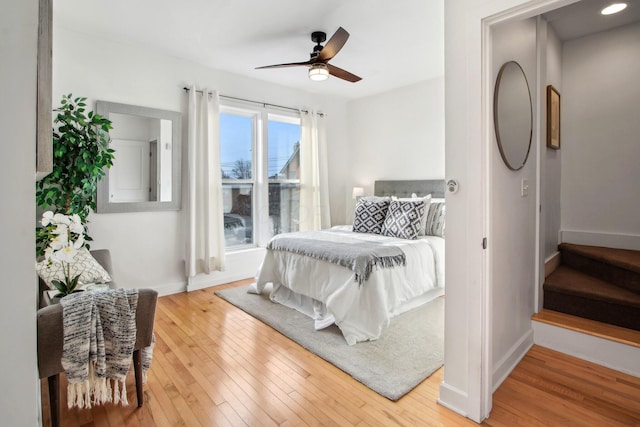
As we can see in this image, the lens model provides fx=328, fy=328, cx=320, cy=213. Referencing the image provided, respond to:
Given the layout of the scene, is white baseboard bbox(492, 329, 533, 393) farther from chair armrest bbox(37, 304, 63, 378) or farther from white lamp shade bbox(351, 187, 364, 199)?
white lamp shade bbox(351, 187, 364, 199)

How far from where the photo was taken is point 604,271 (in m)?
2.64

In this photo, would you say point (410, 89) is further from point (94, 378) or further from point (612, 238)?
point (94, 378)

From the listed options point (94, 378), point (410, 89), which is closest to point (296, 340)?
point (94, 378)

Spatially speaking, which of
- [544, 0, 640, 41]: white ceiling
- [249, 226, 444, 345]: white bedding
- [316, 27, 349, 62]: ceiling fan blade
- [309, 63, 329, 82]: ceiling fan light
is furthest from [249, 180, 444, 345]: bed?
[544, 0, 640, 41]: white ceiling

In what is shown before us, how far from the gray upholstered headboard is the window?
50.6 inches

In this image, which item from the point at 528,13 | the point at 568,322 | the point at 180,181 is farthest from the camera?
the point at 180,181

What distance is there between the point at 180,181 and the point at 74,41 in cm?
159

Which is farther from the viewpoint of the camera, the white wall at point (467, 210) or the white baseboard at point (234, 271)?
the white baseboard at point (234, 271)

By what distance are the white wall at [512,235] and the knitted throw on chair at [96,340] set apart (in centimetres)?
186

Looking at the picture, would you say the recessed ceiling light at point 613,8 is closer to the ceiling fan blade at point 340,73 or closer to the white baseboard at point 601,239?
the white baseboard at point 601,239

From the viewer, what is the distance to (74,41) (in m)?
3.08

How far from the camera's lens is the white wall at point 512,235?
1829 mm

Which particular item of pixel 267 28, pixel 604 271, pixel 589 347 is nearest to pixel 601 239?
pixel 604 271

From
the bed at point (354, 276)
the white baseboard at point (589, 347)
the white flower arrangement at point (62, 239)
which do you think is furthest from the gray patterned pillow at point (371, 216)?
the white flower arrangement at point (62, 239)
